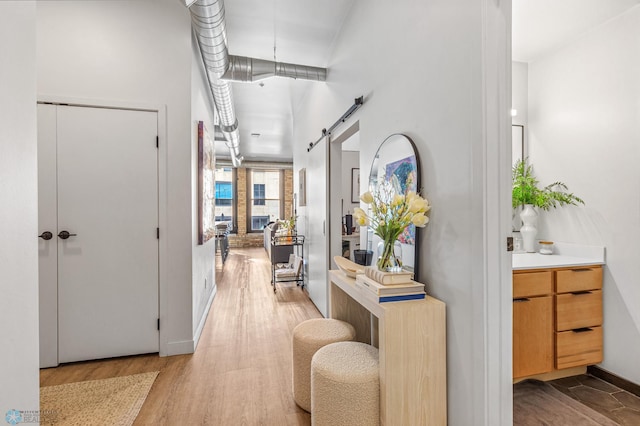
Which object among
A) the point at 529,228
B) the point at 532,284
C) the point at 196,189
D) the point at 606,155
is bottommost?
the point at 532,284

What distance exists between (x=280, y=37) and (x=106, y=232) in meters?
2.52

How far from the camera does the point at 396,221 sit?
148 centimetres

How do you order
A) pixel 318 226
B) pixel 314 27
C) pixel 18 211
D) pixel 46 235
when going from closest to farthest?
pixel 18 211 < pixel 46 235 < pixel 314 27 < pixel 318 226

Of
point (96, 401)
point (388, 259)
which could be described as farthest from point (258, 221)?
point (388, 259)

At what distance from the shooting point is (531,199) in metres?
2.57

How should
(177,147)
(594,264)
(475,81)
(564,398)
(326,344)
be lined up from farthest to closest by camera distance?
(177,147) → (594,264) → (564,398) → (326,344) → (475,81)

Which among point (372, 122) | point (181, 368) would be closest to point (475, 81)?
point (372, 122)

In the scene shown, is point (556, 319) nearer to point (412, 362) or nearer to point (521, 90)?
point (412, 362)

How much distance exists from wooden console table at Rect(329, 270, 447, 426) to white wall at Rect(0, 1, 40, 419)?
1249mm

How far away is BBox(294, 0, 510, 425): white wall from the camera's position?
1207mm

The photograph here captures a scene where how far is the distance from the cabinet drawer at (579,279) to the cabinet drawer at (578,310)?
0.04m

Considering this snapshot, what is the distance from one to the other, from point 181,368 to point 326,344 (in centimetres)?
134

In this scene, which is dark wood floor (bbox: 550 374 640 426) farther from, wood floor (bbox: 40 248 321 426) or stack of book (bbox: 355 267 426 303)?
wood floor (bbox: 40 248 321 426)

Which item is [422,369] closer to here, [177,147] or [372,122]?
[372,122]
